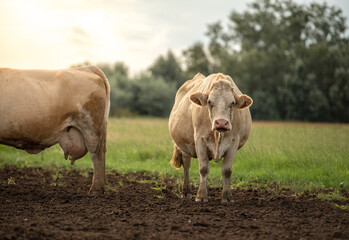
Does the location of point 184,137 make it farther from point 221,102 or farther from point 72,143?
point 72,143

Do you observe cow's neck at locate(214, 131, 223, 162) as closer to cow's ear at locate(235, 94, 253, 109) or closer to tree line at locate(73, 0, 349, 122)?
cow's ear at locate(235, 94, 253, 109)

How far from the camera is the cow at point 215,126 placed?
6.23 m

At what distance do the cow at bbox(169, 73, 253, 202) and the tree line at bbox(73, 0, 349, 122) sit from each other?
3515 cm

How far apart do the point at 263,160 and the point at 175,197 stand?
358 centimetres

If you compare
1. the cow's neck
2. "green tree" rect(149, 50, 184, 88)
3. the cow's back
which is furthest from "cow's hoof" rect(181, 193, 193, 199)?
"green tree" rect(149, 50, 184, 88)

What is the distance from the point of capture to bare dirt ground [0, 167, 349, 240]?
15.2 ft

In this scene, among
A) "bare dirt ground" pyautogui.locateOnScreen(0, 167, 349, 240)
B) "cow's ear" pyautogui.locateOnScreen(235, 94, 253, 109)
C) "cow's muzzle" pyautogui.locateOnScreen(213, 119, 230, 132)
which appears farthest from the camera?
"cow's ear" pyautogui.locateOnScreen(235, 94, 253, 109)

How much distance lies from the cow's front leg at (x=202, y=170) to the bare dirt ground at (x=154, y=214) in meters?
0.19

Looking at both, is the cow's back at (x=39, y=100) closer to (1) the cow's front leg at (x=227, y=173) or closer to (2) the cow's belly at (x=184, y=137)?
(2) the cow's belly at (x=184, y=137)

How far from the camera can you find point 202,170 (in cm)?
662

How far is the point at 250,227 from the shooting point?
495 cm

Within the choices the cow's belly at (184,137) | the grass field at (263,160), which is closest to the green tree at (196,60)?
the grass field at (263,160)

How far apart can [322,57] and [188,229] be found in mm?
40250

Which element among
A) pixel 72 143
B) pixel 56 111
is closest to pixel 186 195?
pixel 72 143
